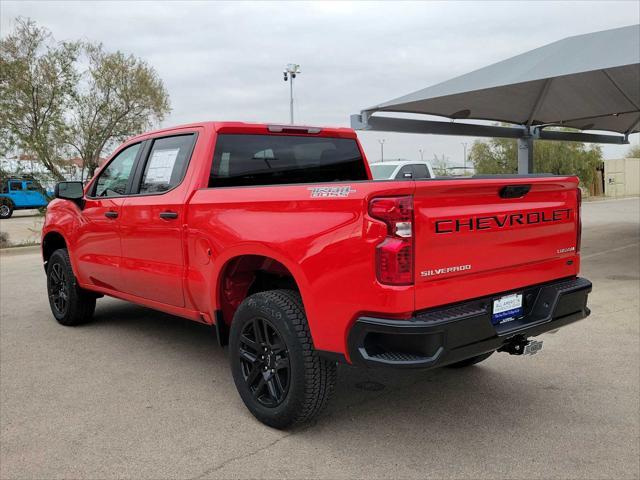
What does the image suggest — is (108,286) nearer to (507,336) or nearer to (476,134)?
(507,336)

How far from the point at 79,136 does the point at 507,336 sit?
57.6ft

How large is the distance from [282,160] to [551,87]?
31.8 ft

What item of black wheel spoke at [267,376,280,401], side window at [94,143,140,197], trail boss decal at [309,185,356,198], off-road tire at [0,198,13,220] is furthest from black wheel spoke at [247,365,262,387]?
off-road tire at [0,198,13,220]

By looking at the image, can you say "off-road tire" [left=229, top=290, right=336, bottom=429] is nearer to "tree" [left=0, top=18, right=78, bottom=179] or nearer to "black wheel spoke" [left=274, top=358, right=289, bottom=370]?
"black wheel spoke" [left=274, top=358, right=289, bottom=370]

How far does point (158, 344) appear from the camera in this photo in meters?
5.54

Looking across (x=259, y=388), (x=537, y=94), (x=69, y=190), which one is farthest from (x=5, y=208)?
(x=259, y=388)

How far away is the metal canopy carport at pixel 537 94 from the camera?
9.59m

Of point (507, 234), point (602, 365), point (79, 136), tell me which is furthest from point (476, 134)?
point (507, 234)

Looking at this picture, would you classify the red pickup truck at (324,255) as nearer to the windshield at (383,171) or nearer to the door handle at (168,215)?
the door handle at (168,215)

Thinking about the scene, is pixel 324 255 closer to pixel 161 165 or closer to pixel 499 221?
pixel 499 221

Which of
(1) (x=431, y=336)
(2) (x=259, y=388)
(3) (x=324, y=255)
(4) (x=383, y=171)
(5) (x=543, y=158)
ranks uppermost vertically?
(5) (x=543, y=158)

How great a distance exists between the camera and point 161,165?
4781 mm

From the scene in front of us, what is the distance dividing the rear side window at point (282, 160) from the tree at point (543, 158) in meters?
33.9

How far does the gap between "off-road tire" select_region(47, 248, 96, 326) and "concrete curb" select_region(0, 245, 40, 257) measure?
808cm
